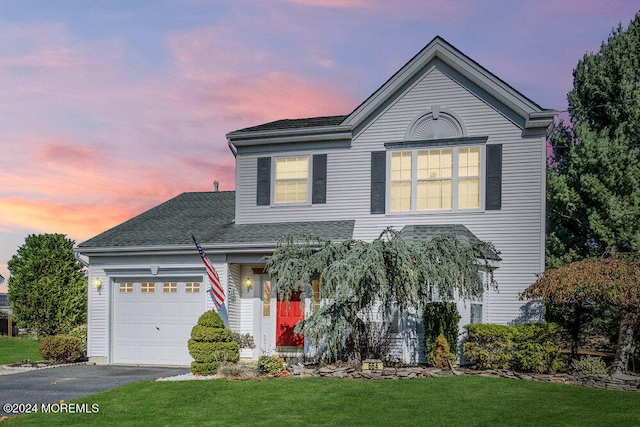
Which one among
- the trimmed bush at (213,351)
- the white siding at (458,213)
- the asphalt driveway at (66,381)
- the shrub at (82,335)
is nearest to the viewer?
the asphalt driveway at (66,381)

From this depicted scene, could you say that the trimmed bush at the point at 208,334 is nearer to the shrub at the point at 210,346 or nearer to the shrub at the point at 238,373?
the shrub at the point at 210,346

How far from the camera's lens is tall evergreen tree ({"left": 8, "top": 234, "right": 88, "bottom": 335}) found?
2742cm

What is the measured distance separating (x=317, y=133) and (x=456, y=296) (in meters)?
6.04

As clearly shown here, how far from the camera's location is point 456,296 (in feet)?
55.2

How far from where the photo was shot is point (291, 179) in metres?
20.1

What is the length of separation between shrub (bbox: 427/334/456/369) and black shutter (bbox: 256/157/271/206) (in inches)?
265

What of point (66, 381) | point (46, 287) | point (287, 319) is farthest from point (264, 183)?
point (46, 287)

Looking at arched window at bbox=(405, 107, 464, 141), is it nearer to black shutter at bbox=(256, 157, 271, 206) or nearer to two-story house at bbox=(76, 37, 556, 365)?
two-story house at bbox=(76, 37, 556, 365)

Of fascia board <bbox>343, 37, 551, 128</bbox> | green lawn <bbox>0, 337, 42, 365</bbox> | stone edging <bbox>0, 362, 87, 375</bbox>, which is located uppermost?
fascia board <bbox>343, 37, 551, 128</bbox>

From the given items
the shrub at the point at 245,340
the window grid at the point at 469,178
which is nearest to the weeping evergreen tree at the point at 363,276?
the window grid at the point at 469,178

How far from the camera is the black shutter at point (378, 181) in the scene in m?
19.1

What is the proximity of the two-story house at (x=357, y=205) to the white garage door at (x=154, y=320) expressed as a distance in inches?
1.2

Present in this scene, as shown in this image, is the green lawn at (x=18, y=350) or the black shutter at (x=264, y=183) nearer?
the black shutter at (x=264, y=183)

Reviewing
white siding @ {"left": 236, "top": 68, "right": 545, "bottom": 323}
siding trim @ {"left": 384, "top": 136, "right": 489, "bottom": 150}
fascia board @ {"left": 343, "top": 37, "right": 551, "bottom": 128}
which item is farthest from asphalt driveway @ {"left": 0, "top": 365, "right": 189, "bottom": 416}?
fascia board @ {"left": 343, "top": 37, "right": 551, "bottom": 128}
